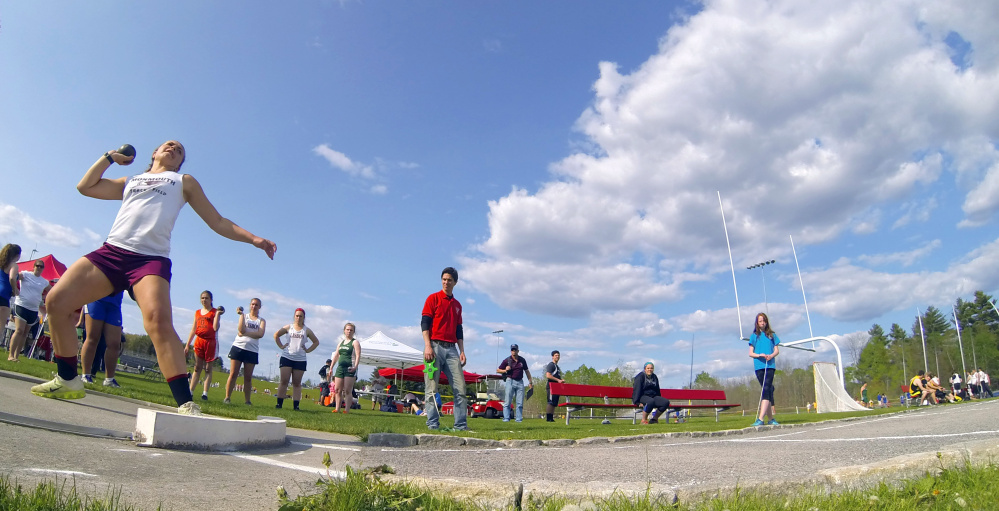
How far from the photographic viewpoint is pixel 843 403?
22531 millimetres

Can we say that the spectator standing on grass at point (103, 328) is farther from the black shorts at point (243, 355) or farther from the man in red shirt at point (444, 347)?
the man in red shirt at point (444, 347)

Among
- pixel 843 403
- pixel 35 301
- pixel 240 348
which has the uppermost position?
pixel 35 301

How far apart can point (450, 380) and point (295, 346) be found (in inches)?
184

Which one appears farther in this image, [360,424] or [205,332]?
[205,332]

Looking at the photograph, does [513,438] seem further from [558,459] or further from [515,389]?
[515,389]

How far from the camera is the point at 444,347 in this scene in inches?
273

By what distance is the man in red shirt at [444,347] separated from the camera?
6.73 metres

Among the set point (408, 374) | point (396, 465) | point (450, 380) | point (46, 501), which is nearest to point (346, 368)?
point (450, 380)

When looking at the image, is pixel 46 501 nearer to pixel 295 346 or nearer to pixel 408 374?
pixel 295 346

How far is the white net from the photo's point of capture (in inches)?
874

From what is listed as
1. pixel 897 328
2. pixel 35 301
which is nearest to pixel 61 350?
pixel 35 301

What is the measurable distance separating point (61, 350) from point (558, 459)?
3729 mm

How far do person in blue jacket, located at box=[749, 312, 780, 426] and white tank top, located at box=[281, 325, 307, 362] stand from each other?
826 cm

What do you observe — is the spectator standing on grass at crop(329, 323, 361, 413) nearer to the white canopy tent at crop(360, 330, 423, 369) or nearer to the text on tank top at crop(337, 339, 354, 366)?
the text on tank top at crop(337, 339, 354, 366)
